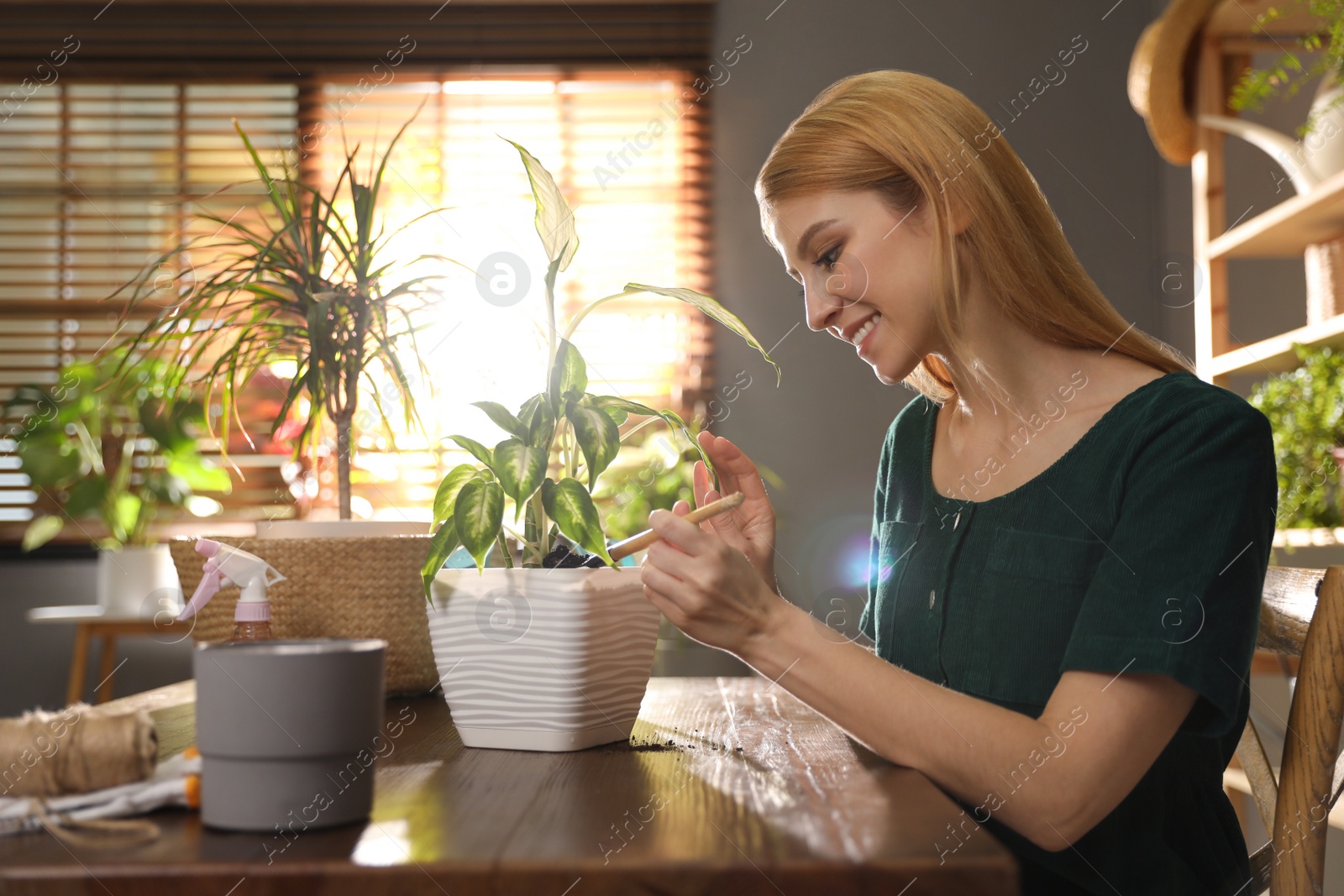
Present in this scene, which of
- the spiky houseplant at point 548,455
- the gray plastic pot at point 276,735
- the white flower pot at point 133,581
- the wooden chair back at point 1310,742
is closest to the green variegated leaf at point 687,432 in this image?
the spiky houseplant at point 548,455

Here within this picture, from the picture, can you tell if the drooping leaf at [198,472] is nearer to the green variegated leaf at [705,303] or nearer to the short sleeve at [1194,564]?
the green variegated leaf at [705,303]

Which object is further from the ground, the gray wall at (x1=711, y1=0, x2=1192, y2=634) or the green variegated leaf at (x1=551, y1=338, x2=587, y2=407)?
the gray wall at (x1=711, y1=0, x2=1192, y2=634)

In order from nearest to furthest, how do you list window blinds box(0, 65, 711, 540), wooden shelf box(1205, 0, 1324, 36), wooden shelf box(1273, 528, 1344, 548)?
wooden shelf box(1273, 528, 1344, 548) < wooden shelf box(1205, 0, 1324, 36) < window blinds box(0, 65, 711, 540)

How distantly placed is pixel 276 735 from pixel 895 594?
747mm

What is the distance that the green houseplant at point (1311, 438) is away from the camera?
1.82 metres

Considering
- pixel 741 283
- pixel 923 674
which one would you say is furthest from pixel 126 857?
pixel 741 283

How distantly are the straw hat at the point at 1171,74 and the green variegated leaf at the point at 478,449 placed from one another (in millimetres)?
1973

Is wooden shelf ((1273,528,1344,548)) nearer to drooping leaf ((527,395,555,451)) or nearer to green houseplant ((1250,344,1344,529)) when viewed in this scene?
green houseplant ((1250,344,1344,529))

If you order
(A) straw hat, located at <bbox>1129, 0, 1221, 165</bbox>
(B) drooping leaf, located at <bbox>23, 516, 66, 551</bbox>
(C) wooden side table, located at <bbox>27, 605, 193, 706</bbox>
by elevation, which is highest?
(A) straw hat, located at <bbox>1129, 0, 1221, 165</bbox>

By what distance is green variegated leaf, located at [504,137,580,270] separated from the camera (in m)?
0.83

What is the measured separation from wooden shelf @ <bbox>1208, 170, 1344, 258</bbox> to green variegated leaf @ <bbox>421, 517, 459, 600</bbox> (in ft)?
Answer: 5.59

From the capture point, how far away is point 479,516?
0.73 m

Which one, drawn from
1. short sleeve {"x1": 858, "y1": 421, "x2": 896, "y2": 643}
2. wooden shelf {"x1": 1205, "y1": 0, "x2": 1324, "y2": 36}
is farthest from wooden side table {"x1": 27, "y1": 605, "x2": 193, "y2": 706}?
wooden shelf {"x1": 1205, "y1": 0, "x2": 1324, "y2": 36}

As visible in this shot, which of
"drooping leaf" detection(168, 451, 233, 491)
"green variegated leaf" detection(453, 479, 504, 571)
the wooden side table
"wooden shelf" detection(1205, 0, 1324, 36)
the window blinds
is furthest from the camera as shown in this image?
the window blinds
